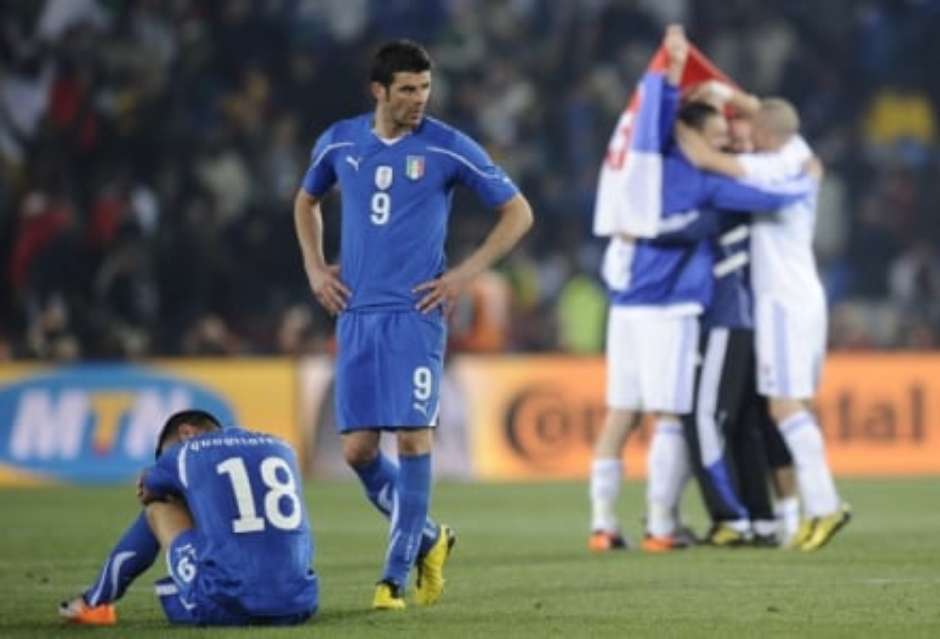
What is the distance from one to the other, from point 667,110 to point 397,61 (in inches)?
161

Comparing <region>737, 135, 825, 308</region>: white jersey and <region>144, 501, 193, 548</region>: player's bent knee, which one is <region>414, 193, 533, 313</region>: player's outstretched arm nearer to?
<region>144, 501, 193, 548</region>: player's bent knee

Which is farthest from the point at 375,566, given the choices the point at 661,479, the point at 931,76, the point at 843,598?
the point at 931,76

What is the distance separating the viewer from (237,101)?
24641mm

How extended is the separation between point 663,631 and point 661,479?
4775 millimetres

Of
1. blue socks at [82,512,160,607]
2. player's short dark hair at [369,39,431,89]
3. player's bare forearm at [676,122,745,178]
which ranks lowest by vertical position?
blue socks at [82,512,160,607]

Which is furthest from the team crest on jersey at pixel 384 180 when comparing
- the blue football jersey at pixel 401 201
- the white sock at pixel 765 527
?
the white sock at pixel 765 527

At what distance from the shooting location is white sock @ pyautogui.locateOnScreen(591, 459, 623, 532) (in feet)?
45.9

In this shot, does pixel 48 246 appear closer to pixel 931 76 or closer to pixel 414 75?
pixel 931 76

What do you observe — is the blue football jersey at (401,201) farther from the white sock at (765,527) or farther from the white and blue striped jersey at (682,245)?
the white sock at (765,527)

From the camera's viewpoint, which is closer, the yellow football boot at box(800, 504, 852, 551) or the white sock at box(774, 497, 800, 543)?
the yellow football boot at box(800, 504, 852, 551)

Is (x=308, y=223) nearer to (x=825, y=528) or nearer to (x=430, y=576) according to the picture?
(x=430, y=576)

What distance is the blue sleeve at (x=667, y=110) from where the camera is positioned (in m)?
14.0

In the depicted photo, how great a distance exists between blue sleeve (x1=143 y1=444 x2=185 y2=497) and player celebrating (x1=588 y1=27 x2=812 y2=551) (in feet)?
15.6

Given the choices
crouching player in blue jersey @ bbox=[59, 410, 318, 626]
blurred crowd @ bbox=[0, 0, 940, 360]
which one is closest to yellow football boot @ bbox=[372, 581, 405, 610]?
crouching player in blue jersey @ bbox=[59, 410, 318, 626]
